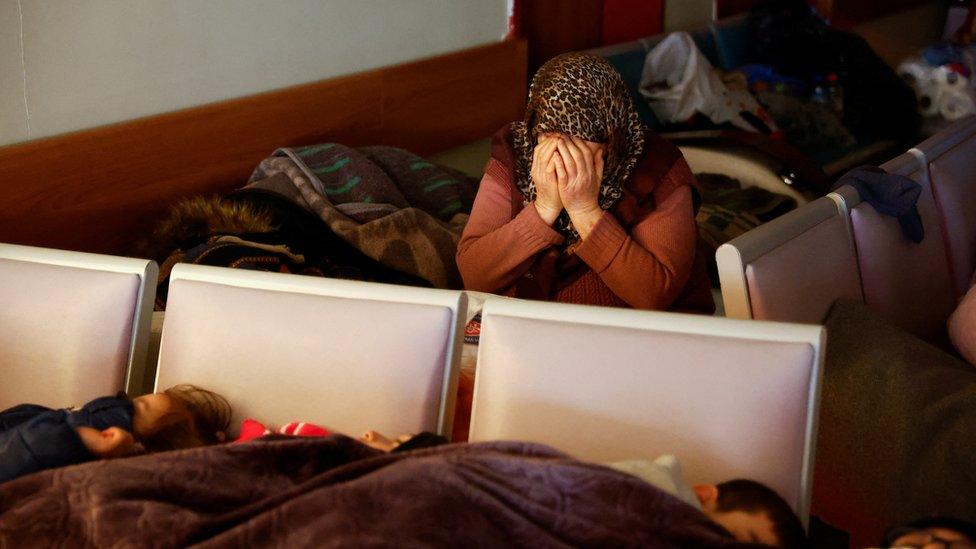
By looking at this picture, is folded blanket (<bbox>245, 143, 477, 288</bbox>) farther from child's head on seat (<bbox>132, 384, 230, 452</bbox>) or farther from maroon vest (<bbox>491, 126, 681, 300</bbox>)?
child's head on seat (<bbox>132, 384, 230, 452</bbox>)

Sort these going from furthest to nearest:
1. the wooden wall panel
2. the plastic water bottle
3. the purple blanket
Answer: the plastic water bottle
the wooden wall panel
the purple blanket

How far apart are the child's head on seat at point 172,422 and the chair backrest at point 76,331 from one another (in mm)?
158

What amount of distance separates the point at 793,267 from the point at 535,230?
1.67 feet

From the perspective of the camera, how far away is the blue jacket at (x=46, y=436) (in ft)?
4.57

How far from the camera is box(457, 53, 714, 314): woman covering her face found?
2.01m

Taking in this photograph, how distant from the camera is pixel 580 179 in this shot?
1993mm

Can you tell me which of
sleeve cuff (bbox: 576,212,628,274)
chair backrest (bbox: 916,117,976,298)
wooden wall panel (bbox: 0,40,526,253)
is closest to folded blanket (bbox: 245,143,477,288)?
wooden wall panel (bbox: 0,40,526,253)

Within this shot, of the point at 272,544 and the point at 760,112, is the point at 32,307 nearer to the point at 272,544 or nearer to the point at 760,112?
the point at 272,544

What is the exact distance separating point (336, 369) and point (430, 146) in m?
1.93

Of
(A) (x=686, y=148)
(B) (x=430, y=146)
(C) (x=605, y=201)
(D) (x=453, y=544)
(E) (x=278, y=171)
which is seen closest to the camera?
(D) (x=453, y=544)

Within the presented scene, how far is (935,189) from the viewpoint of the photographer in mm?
2451

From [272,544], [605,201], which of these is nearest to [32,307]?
[272,544]

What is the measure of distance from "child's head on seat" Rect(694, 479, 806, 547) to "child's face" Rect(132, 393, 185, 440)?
772 millimetres

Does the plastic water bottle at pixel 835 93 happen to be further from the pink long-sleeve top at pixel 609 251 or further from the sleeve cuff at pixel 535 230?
the sleeve cuff at pixel 535 230
